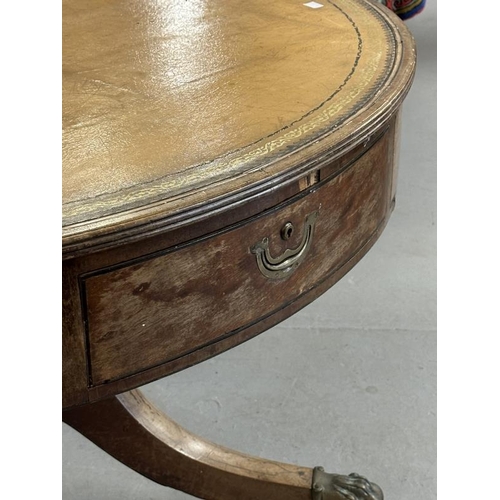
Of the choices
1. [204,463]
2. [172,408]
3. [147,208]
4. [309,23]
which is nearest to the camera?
[147,208]

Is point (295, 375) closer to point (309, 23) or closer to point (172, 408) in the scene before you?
point (172, 408)

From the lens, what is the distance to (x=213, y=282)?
72 centimetres

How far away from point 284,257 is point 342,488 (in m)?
0.58

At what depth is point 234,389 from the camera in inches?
63.3

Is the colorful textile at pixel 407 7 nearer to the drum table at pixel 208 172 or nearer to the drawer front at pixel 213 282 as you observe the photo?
the drum table at pixel 208 172

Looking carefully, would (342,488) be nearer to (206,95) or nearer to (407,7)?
(206,95)

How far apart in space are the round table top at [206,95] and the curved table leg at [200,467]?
475 millimetres

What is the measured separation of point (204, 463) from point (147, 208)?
0.68 meters

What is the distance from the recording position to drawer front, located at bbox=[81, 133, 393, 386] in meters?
0.68

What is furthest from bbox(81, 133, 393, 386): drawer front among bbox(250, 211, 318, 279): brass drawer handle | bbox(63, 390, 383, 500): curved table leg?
bbox(63, 390, 383, 500): curved table leg

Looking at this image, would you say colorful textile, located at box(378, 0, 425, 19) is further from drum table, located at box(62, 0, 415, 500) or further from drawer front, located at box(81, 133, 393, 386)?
drawer front, located at box(81, 133, 393, 386)

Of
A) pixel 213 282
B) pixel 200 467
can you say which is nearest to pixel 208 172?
pixel 213 282

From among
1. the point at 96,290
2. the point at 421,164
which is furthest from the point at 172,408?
the point at 421,164

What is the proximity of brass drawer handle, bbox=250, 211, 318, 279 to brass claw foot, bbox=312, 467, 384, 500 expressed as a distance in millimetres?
558
